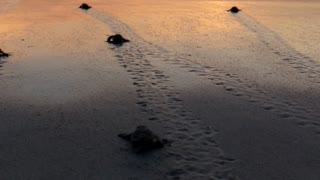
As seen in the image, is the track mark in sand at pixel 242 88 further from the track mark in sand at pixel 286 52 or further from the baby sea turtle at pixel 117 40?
the baby sea turtle at pixel 117 40

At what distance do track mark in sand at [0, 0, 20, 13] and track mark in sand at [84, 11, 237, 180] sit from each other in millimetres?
13061

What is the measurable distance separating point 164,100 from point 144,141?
2295mm

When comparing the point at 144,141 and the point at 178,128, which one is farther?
the point at 178,128

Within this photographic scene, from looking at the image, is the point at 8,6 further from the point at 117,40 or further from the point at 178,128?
the point at 178,128

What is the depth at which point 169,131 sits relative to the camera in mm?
7711

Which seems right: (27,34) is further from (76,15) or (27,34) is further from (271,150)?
(271,150)

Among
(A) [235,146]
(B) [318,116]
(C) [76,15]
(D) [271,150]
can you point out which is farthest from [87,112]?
(C) [76,15]

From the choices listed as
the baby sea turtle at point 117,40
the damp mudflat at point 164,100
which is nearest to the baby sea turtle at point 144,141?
the damp mudflat at point 164,100

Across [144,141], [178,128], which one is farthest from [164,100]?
[144,141]

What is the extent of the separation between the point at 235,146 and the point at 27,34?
1162cm

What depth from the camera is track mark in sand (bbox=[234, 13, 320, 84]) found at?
449 inches

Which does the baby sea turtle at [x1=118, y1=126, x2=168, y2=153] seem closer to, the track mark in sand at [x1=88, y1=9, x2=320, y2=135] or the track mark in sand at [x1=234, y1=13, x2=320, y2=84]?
the track mark in sand at [x1=88, y1=9, x2=320, y2=135]

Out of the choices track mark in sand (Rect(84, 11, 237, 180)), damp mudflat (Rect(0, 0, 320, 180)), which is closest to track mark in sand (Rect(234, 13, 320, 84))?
damp mudflat (Rect(0, 0, 320, 180))

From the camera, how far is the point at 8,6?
24.9 metres
